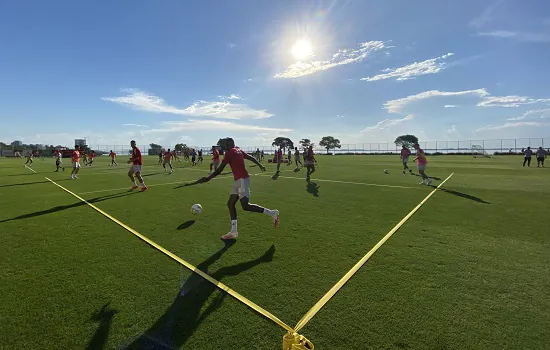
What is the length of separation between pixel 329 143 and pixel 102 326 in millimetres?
137483

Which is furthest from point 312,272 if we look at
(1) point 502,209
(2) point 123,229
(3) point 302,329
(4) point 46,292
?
(1) point 502,209

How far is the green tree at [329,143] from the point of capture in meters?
135

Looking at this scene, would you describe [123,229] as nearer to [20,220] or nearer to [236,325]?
[20,220]

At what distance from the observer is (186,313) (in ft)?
11.0

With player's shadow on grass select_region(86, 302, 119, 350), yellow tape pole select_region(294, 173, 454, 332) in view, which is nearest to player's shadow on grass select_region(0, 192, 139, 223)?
player's shadow on grass select_region(86, 302, 119, 350)

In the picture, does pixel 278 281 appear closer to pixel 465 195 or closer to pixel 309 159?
pixel 465 195

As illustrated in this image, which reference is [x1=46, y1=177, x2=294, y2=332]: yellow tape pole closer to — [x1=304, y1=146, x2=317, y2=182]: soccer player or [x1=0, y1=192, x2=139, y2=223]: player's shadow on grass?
[x1=0, y1=192, x2=139, y2=223]: player's shadow on grass

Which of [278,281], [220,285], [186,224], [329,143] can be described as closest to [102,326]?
[220,285]

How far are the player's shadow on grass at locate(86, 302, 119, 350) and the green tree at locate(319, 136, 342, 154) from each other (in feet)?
442

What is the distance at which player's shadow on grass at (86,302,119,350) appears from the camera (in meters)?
2.85

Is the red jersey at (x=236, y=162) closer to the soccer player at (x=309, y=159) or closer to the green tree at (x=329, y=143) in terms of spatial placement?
the soccer player at (x=309, y=159)

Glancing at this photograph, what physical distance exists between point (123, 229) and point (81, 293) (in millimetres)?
3095

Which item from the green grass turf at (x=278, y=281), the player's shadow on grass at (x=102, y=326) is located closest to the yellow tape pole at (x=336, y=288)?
the green grass turf at (x=278, y=281)

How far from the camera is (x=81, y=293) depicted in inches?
150
